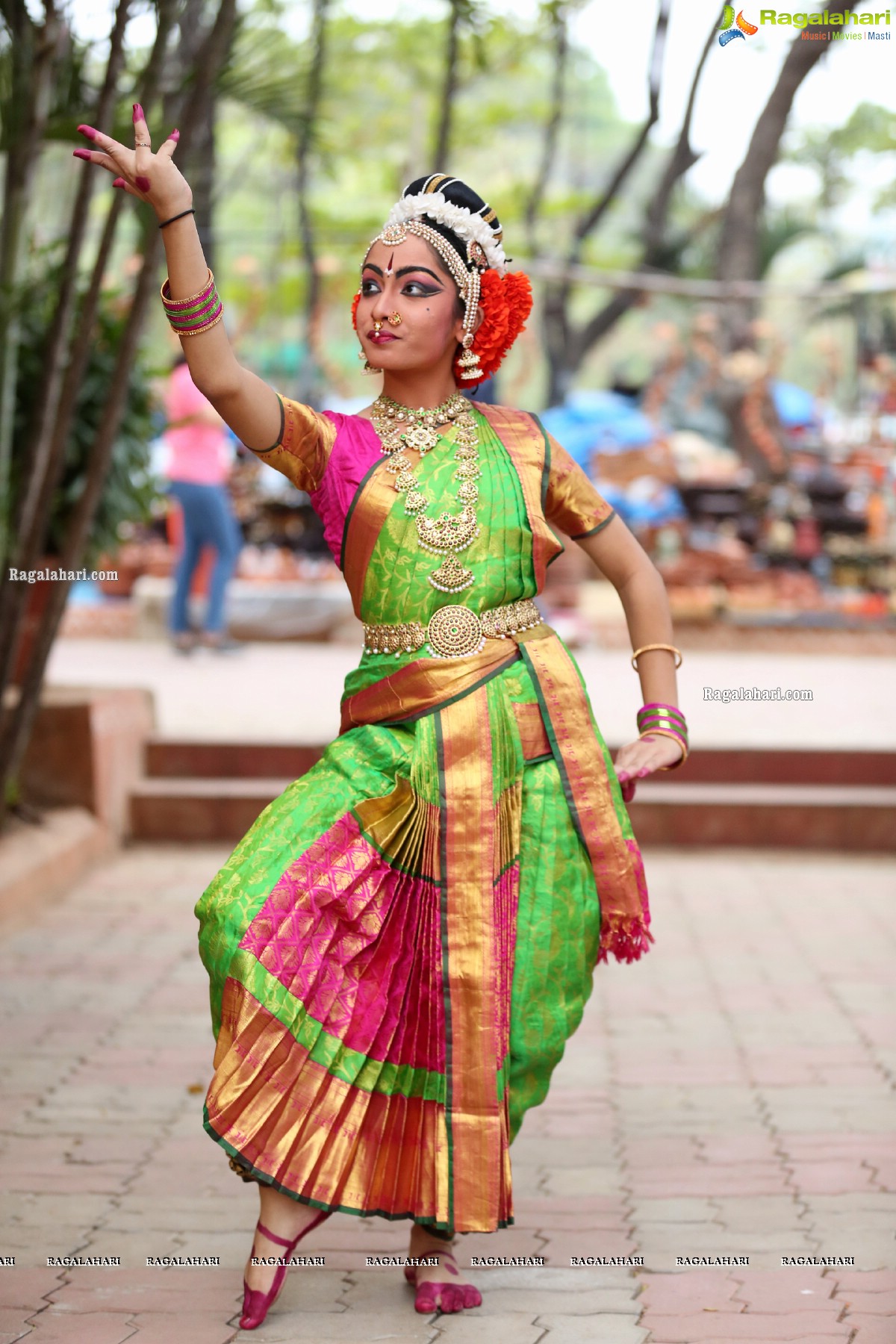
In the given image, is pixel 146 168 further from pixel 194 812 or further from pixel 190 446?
pixel 190 446

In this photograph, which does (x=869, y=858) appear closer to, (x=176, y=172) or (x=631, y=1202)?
(x=631, y=1202)

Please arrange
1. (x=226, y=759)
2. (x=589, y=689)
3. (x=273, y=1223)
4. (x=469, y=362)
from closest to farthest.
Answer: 1. (x=273, y=1223)
2. (x=469, y=362)
3. (x=226, y=759)
4. (x=589, y=689)

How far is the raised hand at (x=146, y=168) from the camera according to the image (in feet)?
8.18

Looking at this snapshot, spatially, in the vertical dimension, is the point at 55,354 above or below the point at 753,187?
below

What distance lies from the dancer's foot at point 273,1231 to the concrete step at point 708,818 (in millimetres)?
4123

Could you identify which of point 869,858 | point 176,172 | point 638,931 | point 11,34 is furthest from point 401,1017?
point 869,858

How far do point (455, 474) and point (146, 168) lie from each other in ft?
2.42

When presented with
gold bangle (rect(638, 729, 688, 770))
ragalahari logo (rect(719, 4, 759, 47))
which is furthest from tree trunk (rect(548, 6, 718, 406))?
gold bangle (rect(638, 729, 688, 770))

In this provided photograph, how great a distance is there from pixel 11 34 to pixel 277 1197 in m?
4.06

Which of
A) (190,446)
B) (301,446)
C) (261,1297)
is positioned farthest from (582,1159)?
(190,446)

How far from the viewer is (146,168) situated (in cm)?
249

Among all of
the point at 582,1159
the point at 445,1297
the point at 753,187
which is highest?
the point at 753,187

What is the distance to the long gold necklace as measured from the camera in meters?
2.78

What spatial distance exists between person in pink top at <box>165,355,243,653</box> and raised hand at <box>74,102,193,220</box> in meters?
6.31
